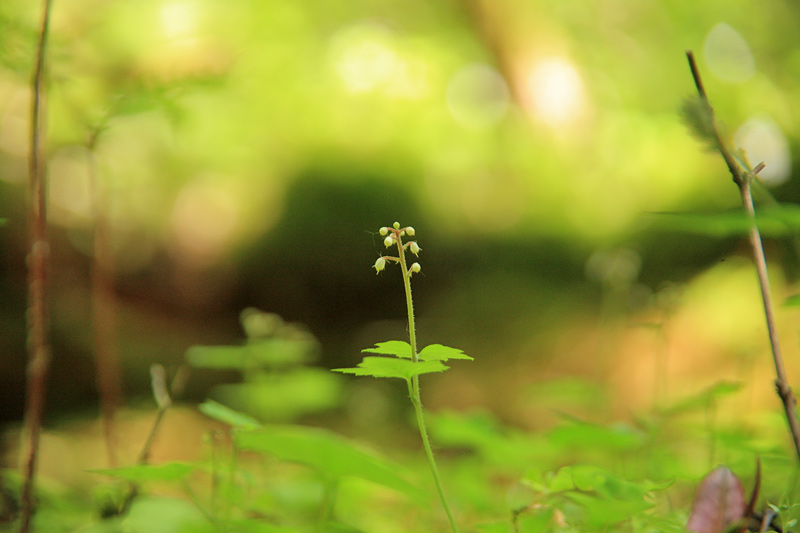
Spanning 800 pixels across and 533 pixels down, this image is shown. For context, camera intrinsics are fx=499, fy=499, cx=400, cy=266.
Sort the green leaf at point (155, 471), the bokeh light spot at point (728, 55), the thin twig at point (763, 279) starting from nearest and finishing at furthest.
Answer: the thin twig at point (763, 279) → the green leaf at point (155, 471) → the bokeh light spot at point (728, 55)

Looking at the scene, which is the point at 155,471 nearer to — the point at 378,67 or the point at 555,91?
the point at 378,67

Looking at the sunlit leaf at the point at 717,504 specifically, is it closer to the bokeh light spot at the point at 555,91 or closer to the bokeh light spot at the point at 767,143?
the bokeh light spot at the point at 767,143

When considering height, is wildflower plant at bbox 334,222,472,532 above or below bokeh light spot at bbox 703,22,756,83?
below

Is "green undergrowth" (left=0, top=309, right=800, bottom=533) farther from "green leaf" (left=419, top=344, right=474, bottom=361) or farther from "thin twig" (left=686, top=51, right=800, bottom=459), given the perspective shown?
"thin twig" (left=686, top=51, right=800, bottom=459)

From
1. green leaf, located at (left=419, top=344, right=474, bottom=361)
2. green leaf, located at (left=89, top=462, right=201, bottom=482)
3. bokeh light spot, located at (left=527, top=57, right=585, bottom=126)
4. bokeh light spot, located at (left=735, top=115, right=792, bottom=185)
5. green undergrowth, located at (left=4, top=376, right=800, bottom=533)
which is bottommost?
green undergrowth, located at (left=4, top=376, right=800, bottom=533)

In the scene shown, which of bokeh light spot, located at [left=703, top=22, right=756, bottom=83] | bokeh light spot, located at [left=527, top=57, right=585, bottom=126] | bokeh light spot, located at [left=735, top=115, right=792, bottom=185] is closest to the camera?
bokeh light spot, located at [left=735, top=115, right=792, bottom=185]

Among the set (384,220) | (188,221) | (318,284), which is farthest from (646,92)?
(188,221)

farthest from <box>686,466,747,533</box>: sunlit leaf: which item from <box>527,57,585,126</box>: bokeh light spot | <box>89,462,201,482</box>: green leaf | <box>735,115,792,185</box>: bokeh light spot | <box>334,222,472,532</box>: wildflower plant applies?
<box>527,57,585,126</box>: bokeh light spot

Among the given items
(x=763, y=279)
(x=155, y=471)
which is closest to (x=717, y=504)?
(x=763, y=279)

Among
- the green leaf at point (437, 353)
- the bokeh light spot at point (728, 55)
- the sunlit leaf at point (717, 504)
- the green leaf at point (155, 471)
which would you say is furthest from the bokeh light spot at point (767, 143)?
the green leaf at point (155, 471)
